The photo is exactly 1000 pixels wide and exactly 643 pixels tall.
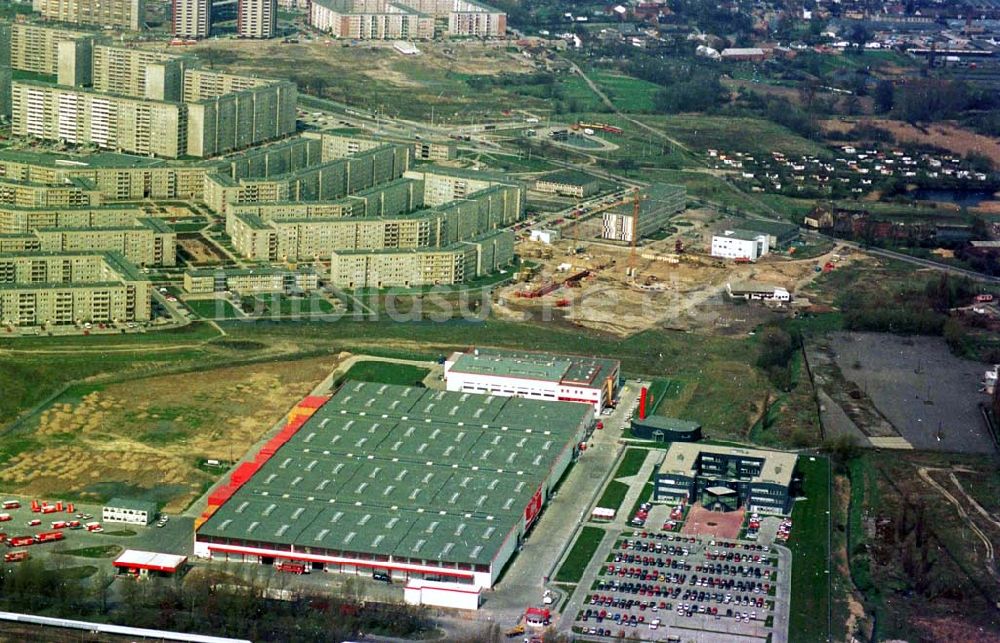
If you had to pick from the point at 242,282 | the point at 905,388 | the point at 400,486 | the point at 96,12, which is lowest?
the point at 400,486

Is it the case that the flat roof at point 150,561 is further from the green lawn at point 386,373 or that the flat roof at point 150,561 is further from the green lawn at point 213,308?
the green lawn at point 213,308

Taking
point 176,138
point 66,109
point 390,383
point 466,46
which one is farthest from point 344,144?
point 466,46

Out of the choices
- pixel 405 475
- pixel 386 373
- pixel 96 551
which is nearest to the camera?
pixel 96 551

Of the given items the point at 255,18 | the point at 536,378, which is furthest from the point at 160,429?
the point at 255,18

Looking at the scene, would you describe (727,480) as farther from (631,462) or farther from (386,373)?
(386,373)

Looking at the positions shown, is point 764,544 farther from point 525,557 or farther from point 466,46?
point 466,46

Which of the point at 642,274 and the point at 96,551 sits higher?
the point at 642,274

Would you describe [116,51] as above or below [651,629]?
above
